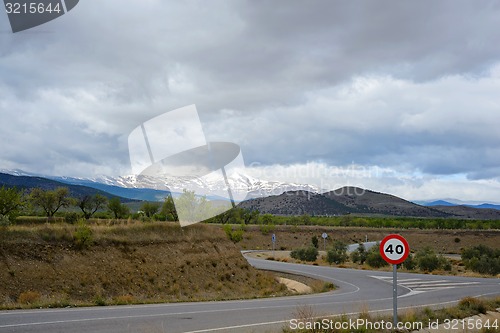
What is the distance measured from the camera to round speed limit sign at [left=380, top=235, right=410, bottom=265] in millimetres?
10312

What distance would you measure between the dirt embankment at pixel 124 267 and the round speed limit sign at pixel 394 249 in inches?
444

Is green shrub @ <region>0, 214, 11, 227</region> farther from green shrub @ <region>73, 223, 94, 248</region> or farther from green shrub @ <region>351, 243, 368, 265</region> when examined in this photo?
green shrub @ <region>351, 243, 368, 265</region>

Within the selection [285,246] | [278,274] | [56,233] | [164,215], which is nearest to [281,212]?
[285,246]

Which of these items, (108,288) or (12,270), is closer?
(12,270)

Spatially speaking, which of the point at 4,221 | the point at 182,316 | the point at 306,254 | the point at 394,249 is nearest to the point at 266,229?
the point at 306,254

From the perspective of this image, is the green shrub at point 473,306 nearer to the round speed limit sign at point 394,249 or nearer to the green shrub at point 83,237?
the round speed limit sign at point 394,249

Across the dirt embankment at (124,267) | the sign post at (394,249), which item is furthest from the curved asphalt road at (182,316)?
the dirt embankment at (124,267)

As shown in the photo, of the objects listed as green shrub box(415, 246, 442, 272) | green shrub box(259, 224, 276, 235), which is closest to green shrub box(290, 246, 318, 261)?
green shrub box(415, 246, 442, 272)

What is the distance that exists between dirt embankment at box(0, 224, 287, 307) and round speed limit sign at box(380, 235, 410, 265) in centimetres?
1127

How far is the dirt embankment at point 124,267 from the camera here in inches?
957

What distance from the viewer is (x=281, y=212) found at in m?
196

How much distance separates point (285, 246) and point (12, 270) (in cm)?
6386

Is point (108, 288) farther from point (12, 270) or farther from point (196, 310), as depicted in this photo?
point (196, 310)

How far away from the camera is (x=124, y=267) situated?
28453 mm
